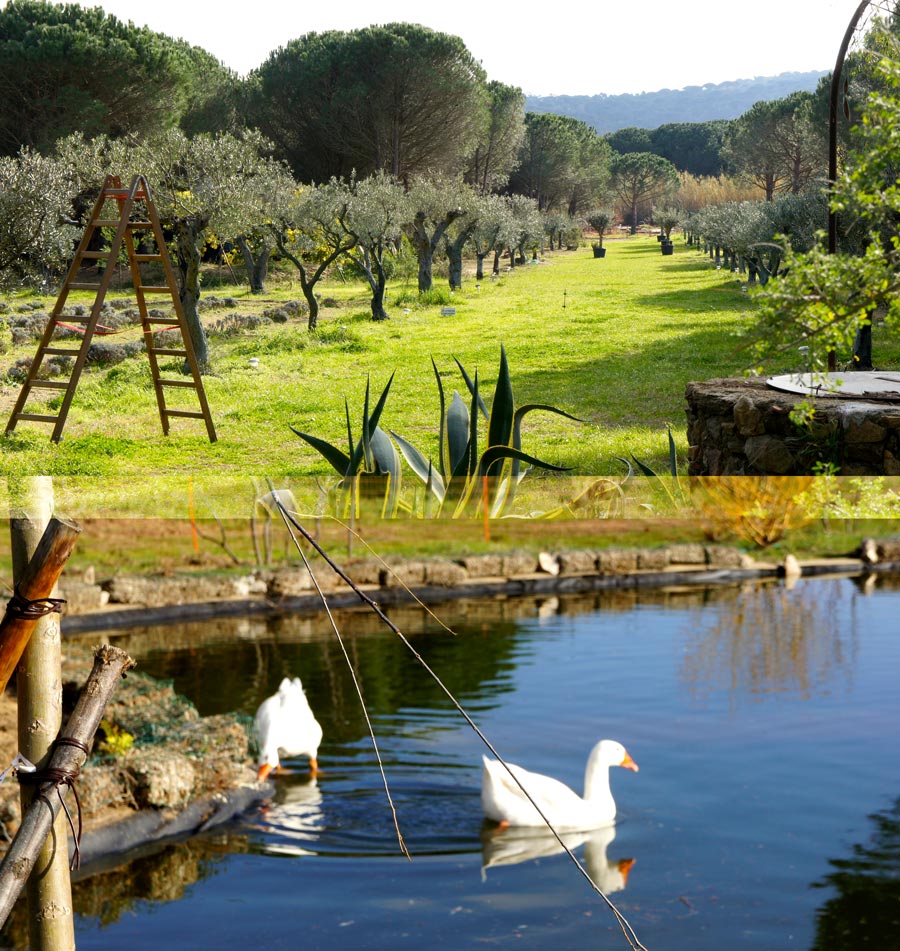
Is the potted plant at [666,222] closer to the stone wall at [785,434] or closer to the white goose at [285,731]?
→ the stone wall at [785,434]

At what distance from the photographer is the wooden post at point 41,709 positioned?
1561mm

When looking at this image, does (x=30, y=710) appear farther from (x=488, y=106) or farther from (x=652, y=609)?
(x=488, y=106)

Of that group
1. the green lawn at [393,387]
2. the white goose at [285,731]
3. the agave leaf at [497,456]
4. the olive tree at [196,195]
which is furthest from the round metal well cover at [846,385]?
the olive tree at [196,195]

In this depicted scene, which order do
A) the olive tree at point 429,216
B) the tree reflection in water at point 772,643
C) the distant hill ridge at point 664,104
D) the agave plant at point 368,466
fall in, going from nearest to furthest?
the agave plant at point 368,466
the tree reflection in water at point 772,643
the olive tree at point 429,216
the distant hill ridge at point 664,104

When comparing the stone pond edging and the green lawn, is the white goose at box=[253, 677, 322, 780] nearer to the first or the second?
the green lawn

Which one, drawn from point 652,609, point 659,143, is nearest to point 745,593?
point 652,609

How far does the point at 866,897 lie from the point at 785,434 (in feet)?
8.13

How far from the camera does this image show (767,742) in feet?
20.7

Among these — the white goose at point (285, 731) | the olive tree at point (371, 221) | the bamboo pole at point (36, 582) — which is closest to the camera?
the bamboo pole at point (36, 582)

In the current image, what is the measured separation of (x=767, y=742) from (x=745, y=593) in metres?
2.97

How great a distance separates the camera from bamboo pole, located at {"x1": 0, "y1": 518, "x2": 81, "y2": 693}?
1.35m

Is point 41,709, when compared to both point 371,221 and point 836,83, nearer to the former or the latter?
point 836,83

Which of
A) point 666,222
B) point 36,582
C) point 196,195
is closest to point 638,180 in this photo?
point 666,222

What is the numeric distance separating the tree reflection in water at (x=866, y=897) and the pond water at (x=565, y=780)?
12 millimetres
